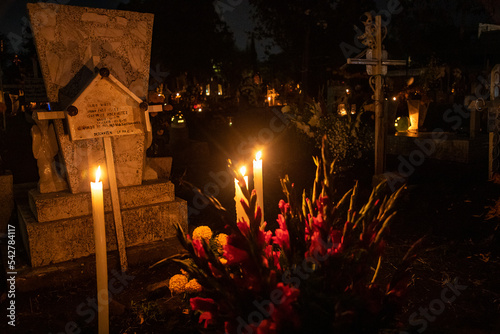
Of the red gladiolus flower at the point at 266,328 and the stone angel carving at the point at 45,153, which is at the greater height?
the stone angel carving at the point at 45,153

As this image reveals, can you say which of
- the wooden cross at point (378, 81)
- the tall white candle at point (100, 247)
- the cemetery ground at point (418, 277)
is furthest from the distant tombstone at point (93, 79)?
the wooden cross at point (378, 81)

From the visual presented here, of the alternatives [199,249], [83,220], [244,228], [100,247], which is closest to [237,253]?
[244,228]

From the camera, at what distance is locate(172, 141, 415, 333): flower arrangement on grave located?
1.61 metres

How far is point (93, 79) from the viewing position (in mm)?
3410

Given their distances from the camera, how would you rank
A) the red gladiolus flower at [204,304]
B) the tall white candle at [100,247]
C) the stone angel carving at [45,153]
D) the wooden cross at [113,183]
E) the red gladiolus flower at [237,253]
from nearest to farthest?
1. the red gladiolus flower at [237,253]
2. the red gladiolus flower at [204,304]
3. the tall white candle at [100,247]
4. the wooden cross at [113,183]
5. the stone angel carving at [45,153]

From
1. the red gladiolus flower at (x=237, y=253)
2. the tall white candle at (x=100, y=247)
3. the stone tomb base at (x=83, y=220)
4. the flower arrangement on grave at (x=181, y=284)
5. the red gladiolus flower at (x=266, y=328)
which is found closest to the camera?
the red gladiolus flower at (x=266, y=328)

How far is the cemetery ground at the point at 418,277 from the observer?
2.88 metres

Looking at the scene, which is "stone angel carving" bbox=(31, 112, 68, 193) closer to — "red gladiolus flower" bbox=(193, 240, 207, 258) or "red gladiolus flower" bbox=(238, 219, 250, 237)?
"red gladiolus flower" bbox=(193, 240, 207, 258)

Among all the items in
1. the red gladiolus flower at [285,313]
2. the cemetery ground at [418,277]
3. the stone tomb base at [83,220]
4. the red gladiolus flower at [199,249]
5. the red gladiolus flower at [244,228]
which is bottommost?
the cemetery ground at [418,277]

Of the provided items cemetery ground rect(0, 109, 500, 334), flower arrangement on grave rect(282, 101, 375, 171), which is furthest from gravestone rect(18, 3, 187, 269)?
flower arrangement on grave rect(282, 101, 375, 171)

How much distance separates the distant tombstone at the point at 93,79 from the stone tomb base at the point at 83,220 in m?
0.18

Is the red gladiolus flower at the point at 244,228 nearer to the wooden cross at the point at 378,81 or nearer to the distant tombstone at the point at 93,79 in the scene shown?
the distant tombstone at the point at 93,79

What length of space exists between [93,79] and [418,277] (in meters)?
3.28

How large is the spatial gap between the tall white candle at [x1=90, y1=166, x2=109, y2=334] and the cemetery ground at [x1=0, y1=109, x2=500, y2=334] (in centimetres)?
49
